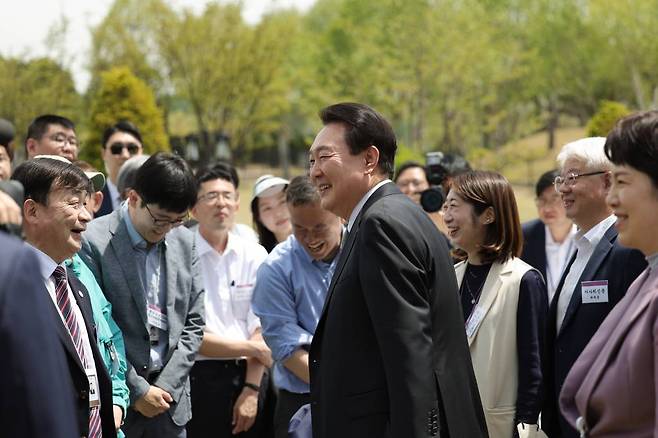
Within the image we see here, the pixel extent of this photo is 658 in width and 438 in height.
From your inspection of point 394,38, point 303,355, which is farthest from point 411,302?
point 394,38

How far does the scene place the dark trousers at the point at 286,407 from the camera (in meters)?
4.52

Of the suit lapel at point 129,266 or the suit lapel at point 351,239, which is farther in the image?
the suit lapel at point 129,266

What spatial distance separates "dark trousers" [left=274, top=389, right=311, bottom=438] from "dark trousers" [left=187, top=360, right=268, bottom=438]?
41 centimetres

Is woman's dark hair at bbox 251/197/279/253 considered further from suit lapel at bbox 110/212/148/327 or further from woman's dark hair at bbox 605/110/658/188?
woman's dark hair at bbox 605/110/658/188

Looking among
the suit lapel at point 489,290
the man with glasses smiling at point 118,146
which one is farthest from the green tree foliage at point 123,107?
the suit lapel at point 489,290

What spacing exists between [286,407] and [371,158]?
1818mm

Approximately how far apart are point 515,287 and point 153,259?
1.84 metres

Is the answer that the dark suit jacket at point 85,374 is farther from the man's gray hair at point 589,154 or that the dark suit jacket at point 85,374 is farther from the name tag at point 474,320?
the man's gray hair at point 589,154

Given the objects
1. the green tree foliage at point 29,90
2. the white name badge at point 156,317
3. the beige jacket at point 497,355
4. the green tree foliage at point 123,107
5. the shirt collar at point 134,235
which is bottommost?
the beige jacket at point 497,355

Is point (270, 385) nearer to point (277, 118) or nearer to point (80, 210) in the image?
point (80, 210)

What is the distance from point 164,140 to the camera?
74.3ft

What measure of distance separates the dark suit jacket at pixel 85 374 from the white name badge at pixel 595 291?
6.83 feet

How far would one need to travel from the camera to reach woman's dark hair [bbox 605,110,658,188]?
7.95ft

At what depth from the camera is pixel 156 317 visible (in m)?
4.35
